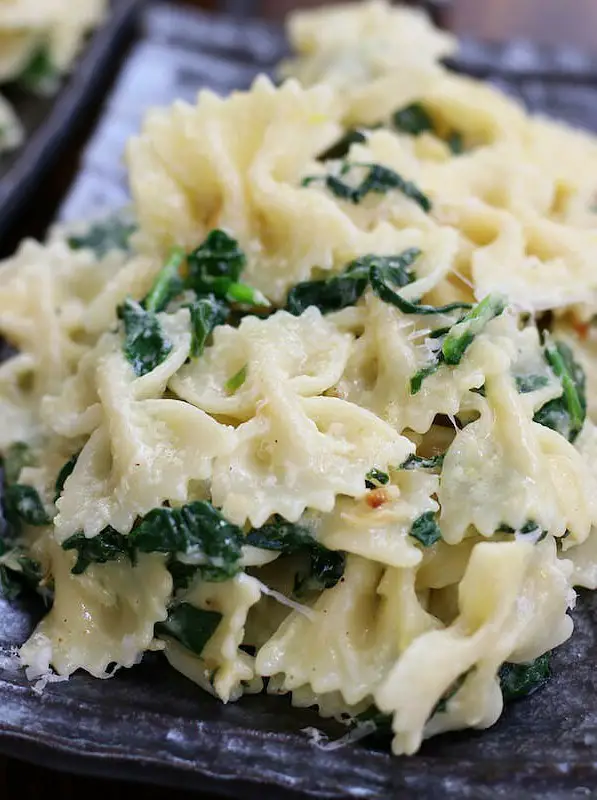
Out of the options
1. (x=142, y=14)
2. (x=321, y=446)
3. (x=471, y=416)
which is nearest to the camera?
(x=321, y=446)

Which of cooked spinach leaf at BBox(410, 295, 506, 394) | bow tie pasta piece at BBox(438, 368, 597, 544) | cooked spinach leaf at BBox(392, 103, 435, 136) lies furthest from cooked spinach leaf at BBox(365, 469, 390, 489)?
cooked spinach leaf at BBox(392, 103, 435, 136)

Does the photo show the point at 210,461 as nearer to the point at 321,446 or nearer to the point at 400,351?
the point at 321,446

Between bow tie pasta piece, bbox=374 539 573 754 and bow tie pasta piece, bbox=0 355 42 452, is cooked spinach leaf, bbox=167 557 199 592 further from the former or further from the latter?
bow tie pasta piece, bbox=0 355 42 452

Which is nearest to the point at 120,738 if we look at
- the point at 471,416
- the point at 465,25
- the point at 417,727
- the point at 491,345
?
the point at 417,727

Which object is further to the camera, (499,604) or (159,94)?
(159,94)

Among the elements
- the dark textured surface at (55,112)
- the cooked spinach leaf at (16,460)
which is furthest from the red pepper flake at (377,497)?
the dark textured surface at (55,112)

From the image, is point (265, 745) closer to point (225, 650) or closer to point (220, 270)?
point (225, 650)
